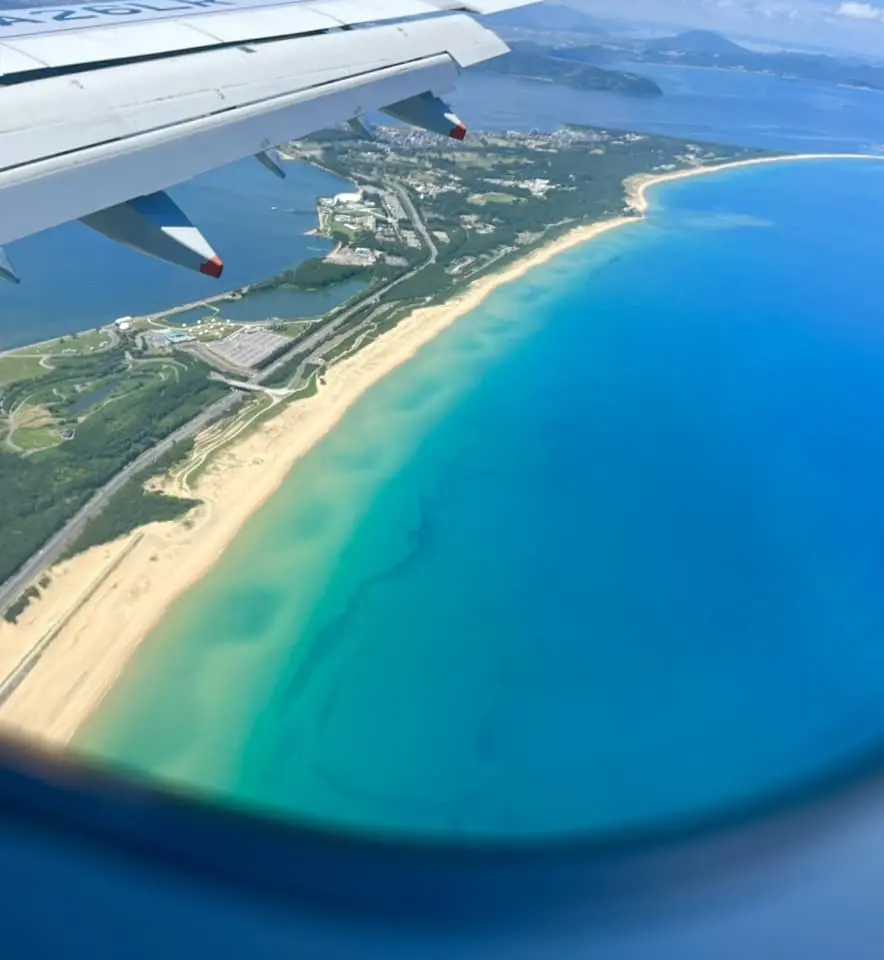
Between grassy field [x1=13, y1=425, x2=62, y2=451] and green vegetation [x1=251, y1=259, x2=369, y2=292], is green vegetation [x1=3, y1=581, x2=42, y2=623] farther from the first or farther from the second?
green vegetation [x1=251, y1=259, x2=369, y2=292]

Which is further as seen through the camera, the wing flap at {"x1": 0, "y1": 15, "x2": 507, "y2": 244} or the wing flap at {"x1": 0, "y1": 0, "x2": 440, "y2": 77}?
the wing flap at {"x1": 0, "y1": 0, "x2": 440, "y2": 77}

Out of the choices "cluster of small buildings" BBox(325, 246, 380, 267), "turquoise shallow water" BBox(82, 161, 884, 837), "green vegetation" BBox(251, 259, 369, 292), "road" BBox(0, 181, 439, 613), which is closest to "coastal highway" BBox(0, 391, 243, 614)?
"road" BBox(0, 181, 439, 613)

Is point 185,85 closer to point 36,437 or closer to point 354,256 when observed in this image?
point 36,437

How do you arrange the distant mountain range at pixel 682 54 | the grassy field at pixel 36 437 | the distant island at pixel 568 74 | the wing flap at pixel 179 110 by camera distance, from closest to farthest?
the wing flap at pixel 179 110, the grassy field at pixel 36 437, the distant island at pixel 568 74, the distant mountain range at pixel 682 54

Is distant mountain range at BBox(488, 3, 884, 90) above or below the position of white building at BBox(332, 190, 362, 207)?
above

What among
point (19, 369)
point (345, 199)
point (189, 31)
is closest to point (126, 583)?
point (19, 369)

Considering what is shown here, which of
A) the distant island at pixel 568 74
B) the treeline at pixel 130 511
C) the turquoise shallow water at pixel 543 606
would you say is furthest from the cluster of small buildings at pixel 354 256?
the distant island at pixel 568 74

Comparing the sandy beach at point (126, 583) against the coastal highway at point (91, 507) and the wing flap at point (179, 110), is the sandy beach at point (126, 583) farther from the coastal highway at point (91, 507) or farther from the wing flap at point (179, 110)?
the wing flap at point (179, 110)
